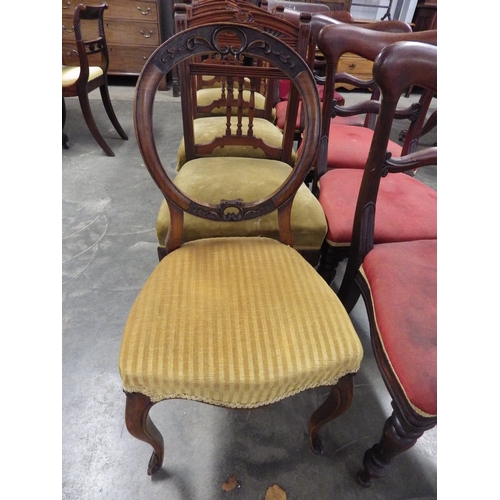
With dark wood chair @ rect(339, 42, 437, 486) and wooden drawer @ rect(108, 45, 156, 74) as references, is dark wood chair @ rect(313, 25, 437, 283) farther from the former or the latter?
wooden drawer @ rect(108, 45, 156, 74)

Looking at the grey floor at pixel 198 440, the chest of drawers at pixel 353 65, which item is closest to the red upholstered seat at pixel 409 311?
the grey floor at pixel 198 440

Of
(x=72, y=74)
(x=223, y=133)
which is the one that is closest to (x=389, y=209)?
(x=223, y=133)

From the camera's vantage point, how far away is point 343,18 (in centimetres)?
205

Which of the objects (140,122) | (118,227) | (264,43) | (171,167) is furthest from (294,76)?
(171,167)

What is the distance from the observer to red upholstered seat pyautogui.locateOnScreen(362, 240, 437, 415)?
60 cm

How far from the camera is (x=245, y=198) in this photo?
3.34 feet

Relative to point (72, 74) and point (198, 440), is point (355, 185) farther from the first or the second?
point (72, 74)

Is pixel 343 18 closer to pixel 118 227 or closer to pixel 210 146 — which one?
pixel 210 146

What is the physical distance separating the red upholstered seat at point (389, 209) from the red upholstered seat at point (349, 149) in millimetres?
182

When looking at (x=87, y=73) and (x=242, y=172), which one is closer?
(x=242, y=172)

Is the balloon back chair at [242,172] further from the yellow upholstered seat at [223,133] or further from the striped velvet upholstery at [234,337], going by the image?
the striped velvet upholstery at [234,337]

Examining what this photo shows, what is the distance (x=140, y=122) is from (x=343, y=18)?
1.94 metres

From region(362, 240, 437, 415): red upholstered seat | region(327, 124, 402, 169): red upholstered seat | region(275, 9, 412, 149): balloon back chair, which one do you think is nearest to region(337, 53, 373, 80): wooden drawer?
region(275, 9, 412, 149): balloon back chair

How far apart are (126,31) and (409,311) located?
3.93m
